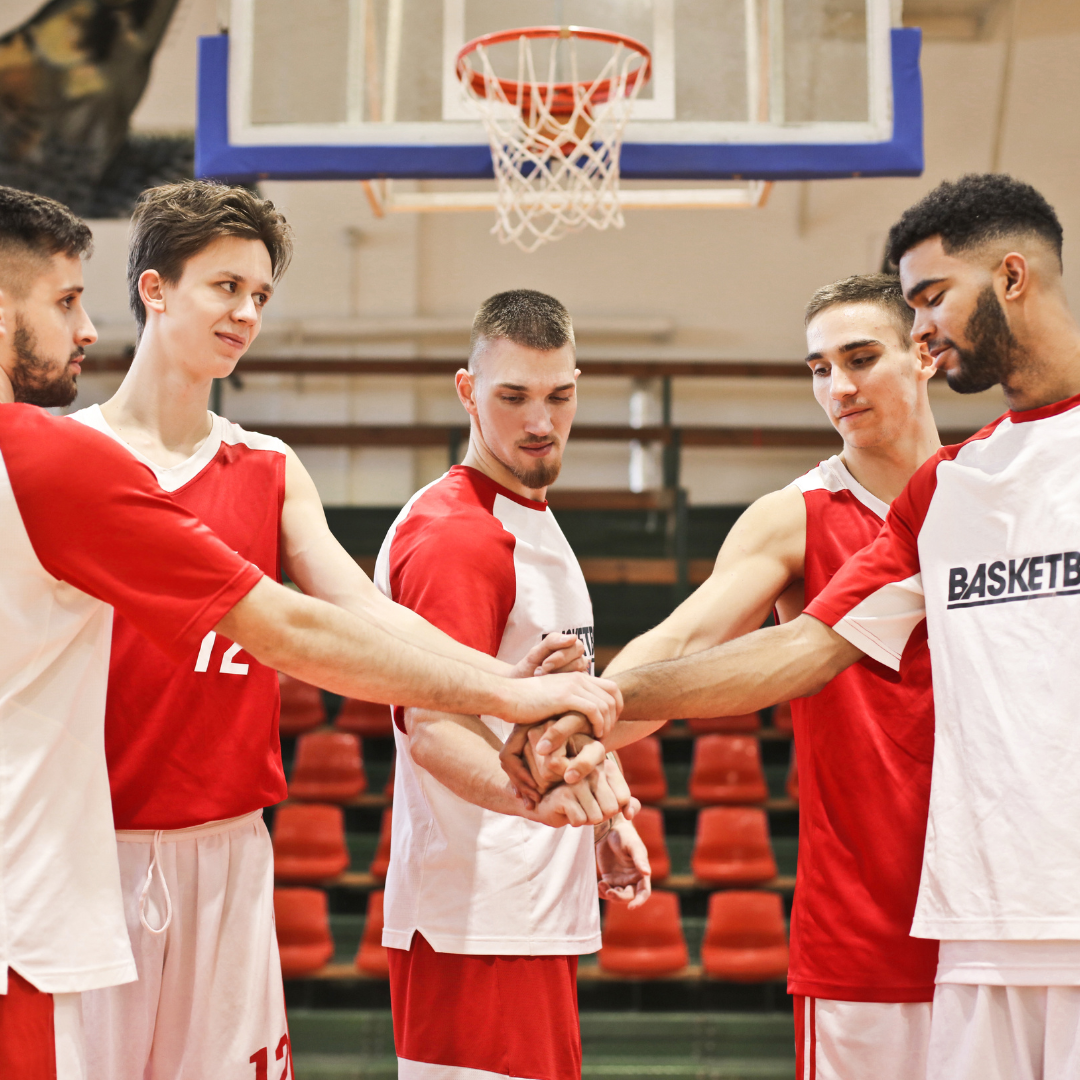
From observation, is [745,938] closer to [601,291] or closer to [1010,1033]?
[1010,1033]

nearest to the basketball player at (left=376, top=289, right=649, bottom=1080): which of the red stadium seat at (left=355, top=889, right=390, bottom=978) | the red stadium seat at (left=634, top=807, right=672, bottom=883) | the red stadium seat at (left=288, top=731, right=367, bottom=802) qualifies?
the red stadium seat at (left=355, top=889, right=390, bottom=978)

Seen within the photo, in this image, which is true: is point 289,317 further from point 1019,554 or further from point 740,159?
point 1019,554

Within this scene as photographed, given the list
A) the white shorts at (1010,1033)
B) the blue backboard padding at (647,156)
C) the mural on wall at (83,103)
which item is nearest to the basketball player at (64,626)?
the white shorts at (1010,1033)

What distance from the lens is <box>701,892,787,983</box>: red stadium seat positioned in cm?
634

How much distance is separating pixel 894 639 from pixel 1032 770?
0.47 meters

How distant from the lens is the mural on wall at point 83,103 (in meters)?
10.3

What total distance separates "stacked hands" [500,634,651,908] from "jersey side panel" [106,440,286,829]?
58cm

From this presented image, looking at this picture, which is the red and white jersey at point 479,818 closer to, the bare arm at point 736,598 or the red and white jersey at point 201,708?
the bare arm at point 736,598

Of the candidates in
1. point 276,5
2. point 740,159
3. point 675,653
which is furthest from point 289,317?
point 675,653

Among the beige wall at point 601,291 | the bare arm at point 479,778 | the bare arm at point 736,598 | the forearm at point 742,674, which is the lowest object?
the bare arm at point 479,778

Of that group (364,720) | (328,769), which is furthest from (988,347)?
(364,720)

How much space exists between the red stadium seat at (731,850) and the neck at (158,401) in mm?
5212

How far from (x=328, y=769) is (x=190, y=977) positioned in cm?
558

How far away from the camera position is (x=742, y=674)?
2.74 m
